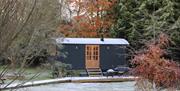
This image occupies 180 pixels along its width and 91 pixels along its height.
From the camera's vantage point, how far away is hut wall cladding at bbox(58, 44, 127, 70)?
29.5 meters

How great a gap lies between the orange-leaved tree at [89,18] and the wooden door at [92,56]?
1.90 metres

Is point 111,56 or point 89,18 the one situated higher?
point 89,18

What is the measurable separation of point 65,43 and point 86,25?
274cm

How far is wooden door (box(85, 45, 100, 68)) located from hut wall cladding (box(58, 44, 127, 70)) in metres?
0.29

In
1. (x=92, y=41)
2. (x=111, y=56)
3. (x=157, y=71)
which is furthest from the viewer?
(x=92, y=41)

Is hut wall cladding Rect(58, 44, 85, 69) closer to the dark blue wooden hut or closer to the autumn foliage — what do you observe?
the dark blue wooden hut

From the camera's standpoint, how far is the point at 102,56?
30172 mm

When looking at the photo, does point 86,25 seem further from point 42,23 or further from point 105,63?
point 42,23

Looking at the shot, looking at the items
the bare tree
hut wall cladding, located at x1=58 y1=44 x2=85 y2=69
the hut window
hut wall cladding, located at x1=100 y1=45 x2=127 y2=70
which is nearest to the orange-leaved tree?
the hut window

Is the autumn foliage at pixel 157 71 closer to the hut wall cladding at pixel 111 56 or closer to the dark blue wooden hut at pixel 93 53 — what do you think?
the dark blue wooden hut at pixel 93 53

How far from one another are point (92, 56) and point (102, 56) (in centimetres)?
70

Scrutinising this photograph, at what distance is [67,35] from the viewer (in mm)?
32250

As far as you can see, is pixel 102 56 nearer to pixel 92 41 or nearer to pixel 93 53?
pixel 93 53

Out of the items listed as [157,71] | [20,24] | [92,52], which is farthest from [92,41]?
[20,24]
